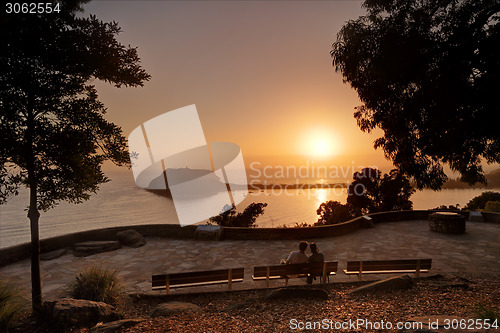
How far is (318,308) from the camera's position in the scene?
17.4 feet

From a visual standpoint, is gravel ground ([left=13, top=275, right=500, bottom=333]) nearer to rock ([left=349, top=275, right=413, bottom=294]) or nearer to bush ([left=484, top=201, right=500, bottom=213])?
rock ([left=349, top=275, right=413, bottom=294])

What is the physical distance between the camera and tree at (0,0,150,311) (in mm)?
4730

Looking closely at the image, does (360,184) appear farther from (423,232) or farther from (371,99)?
(371,99)

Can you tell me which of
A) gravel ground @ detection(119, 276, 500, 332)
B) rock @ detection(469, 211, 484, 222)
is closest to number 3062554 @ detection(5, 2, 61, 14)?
gravel ground @ detection(119, 276, 500, 332)

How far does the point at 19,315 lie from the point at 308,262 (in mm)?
5991

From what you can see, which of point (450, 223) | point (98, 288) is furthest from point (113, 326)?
point (450, 223)

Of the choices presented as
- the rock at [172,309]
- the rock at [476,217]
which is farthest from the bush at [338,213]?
the rock at [172,309]

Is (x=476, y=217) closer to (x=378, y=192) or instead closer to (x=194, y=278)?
(x=378, y=192)

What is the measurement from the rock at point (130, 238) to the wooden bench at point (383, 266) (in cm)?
781

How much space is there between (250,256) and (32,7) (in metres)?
8.50

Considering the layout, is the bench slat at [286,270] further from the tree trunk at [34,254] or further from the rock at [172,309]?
the tree trunk at [34,254]

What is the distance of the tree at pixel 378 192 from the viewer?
87.9 ft

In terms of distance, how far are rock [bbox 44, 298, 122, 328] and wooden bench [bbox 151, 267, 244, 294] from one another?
4.04ft

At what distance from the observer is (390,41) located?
7.27 meters
